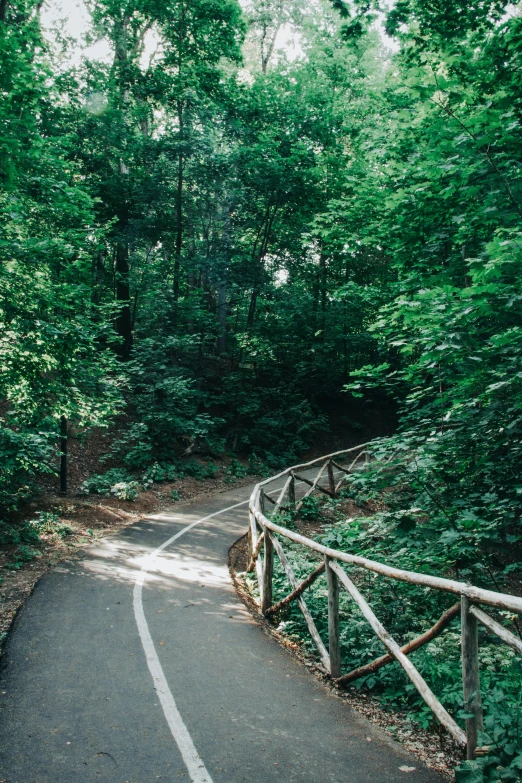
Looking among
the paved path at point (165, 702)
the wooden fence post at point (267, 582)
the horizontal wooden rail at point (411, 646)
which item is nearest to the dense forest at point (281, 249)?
the horizontal wooden rail at point (411, 646)

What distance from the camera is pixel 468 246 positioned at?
801cm

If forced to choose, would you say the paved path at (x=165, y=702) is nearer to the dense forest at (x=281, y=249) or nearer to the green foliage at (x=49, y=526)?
the dense forest at (x=281, y=249)

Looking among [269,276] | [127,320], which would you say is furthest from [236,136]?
[127,320]

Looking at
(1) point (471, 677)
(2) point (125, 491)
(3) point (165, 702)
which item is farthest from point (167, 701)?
(2) point (125, 491)

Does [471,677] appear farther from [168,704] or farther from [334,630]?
[168,704]

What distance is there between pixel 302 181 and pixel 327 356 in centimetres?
922

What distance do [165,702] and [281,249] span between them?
22.4 meters

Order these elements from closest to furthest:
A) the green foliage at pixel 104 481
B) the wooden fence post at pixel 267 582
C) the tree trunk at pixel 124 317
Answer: the wooden fence post at pixel 267 582
the green foliage at pixel 104 481
the tree trunk at pixel 124 317

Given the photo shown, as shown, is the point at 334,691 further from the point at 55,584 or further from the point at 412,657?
the point at 55,584

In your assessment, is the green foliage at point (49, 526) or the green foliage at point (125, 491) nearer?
the green foliage at point (49, 526)

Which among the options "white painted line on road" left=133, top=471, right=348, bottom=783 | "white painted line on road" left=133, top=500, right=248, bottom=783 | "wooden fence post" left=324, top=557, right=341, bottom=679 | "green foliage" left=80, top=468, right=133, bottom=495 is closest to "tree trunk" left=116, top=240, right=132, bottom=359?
"green foliage" left=80, top=468, right=133, bottom=495

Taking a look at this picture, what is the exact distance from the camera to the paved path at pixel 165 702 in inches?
141

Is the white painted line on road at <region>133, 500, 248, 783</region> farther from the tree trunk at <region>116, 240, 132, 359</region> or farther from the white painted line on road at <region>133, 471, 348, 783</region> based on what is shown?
the tree trunk at <region>116, 240, 132, 359</region>

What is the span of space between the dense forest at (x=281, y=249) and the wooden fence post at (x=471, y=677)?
0.19 metres
